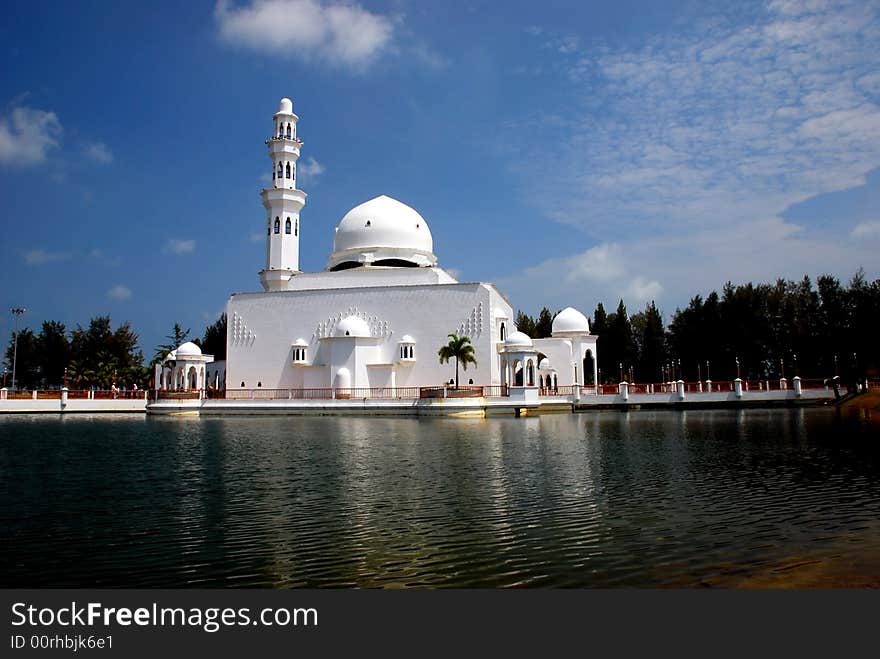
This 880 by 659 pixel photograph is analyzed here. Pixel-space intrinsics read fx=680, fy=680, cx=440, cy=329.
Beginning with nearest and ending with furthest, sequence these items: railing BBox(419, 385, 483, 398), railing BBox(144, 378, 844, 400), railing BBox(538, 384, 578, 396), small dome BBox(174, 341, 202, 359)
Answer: railing BBox(419, 385, 483, 398), railing BBox(144, 378, 844, 400), railing BBox(538, 384, 578, 396), small dome BBox(174, 341, 202, 359)

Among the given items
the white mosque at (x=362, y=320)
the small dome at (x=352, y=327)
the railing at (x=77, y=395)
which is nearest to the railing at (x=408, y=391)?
the railing at (x=77, y=395)

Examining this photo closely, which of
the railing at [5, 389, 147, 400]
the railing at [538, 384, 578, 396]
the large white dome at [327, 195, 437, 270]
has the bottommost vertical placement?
the railing at [538, 384, 578, 396]

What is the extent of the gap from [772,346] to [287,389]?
1268 inches

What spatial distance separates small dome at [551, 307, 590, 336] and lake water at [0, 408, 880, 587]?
2821cm

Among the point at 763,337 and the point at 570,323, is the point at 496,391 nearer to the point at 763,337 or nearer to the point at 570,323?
the point at 570,323

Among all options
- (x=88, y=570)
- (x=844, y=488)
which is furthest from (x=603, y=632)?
(x=844, y=488)

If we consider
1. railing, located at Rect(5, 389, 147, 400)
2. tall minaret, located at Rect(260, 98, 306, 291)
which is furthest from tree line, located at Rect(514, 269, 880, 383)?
railing, located at Rect(5, 389, 147, 400)

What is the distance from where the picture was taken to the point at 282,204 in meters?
44.2

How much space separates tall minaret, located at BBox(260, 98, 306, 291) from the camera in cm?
4425

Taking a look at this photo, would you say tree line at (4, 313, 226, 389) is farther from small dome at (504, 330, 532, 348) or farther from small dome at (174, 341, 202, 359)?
small dome at (504, 330, 532, 348)

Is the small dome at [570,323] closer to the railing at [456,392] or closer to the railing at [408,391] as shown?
the railing at [408,391]

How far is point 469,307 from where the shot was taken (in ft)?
135

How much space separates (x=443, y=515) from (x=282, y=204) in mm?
38033

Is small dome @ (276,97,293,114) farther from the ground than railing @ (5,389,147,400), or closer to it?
farther from the ground
